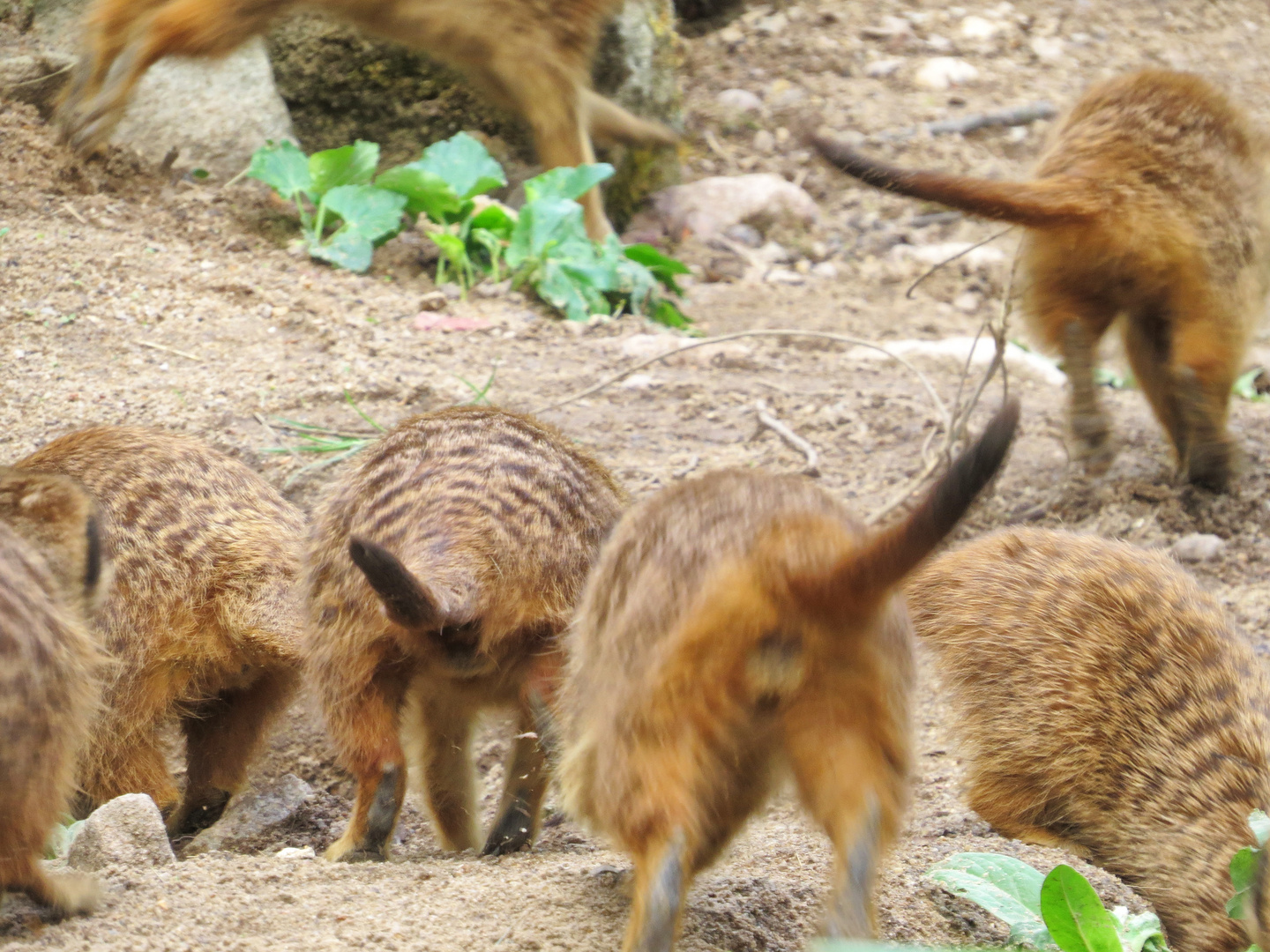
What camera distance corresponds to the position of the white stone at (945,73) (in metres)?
7.96

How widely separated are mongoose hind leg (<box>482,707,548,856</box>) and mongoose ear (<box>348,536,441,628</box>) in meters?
0.58

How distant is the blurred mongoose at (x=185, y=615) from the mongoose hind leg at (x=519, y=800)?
1.82 ft

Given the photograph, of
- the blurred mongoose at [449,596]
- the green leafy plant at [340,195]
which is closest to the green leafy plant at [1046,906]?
the blurred mongoose at [449,596]

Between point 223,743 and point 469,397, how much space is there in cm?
144

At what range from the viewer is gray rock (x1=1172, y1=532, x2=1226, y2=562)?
388 centimetres

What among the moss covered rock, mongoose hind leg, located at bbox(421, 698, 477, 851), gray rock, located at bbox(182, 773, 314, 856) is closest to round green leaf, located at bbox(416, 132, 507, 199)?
the moss covered rock

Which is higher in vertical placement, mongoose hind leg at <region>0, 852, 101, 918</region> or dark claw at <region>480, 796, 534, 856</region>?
mongoose hind leg at <region>0, 852, 101, 918</region>

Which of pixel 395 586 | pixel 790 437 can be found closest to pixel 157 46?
pixel 790 437

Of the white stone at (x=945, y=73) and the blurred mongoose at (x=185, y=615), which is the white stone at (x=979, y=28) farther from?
the blurred mongoose at (x=185, y=615)

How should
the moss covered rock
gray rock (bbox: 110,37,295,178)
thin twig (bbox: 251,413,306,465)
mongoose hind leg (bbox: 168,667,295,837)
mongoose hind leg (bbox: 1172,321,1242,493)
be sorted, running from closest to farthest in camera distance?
1. mongoose hind leg (bbox: 168,667,295,837)
2. thin twig (bbox: 251,413,306,465)
3. mongoose hind leg (bbox: 1172,321,1242,493)
4. gray rock (bbox: 110,37,295,178)
5. the moss covered rock

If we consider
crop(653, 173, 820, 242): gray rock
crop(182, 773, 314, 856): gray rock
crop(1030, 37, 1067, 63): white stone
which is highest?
crop(1030, 37, 1067, 63): white stone

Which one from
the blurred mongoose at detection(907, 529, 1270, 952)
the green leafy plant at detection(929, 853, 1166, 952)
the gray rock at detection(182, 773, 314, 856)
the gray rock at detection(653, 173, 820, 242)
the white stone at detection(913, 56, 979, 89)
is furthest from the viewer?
the white stone at detection(913, 56, 979, 89)

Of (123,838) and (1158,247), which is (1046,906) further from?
(1158,247)

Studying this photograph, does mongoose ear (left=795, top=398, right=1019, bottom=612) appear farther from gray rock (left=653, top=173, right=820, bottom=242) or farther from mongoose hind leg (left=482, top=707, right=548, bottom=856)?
gray rock (left=653, top=173, right=820, bottom=242)
